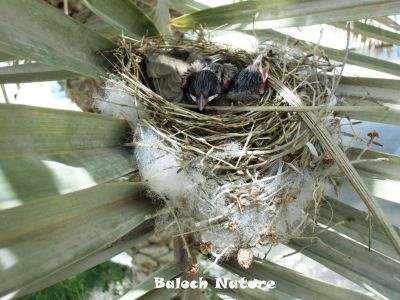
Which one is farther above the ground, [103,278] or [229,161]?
[229,161]

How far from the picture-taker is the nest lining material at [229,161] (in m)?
1.08

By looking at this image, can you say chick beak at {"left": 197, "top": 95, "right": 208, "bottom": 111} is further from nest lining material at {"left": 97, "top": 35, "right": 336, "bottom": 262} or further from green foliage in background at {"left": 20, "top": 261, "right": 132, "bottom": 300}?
green foliage in background at {"left": 20, "top": 261, "right": 132, "bottom": 300}

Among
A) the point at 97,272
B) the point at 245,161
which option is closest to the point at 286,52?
the point at 245,161

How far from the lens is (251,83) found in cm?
150

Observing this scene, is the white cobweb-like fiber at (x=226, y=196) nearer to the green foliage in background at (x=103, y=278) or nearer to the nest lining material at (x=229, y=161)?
the nest lining material at (x=229, y=161)

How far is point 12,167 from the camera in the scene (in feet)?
2.18

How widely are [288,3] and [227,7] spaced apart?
17cm

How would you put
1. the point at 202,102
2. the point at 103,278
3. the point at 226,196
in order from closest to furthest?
the point at 226,196, the point at 202,102, the point at 103,278

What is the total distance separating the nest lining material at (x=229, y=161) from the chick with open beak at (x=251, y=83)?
0.06 m

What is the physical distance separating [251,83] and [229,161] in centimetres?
37

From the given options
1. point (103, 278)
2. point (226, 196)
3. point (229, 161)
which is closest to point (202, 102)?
point (229, 161)

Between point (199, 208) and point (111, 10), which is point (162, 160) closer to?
point (199, 208)

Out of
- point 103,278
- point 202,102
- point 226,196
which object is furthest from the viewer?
point 103,278

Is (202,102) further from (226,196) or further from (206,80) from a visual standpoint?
(226,196)
